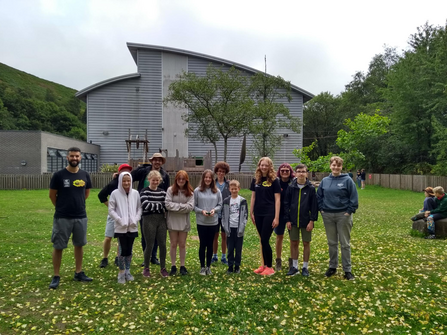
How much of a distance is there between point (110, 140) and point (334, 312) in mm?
33516

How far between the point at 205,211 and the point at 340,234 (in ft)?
7.70

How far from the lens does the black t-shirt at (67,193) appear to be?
5414 millimetres

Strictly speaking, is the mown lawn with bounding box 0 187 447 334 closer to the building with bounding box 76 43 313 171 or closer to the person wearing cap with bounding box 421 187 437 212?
the person wearing cap with bounding box 421 187 437 212

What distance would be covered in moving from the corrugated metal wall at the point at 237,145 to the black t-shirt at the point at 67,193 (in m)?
28.8

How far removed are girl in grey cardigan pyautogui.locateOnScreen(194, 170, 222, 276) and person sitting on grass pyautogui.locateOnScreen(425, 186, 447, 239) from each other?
7.16 metres

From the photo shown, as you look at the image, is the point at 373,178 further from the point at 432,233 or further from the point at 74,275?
the point at 74,275

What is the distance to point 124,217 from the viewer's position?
5.66 meters

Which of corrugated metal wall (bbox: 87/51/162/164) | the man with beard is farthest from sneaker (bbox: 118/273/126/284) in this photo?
corrugated metal wall (bbox: 87/51/162/164)

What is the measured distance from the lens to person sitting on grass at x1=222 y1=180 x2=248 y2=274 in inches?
242

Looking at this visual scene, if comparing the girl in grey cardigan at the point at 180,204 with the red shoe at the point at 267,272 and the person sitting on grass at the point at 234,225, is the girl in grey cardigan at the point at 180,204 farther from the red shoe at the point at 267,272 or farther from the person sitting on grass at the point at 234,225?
the red shoe at the point at 267,272

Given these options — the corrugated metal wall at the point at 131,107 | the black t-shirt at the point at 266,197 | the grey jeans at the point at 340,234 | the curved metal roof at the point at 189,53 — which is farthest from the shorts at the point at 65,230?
the curved metal roof at the point at 189,53

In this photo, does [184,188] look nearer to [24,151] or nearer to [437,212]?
[437,212]

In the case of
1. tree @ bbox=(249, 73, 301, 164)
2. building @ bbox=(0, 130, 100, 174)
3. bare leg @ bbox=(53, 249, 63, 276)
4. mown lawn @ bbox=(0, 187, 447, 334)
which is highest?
tree @ bbox=(249, 73, 301, 164)

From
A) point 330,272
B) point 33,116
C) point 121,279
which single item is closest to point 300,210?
point 330,272
